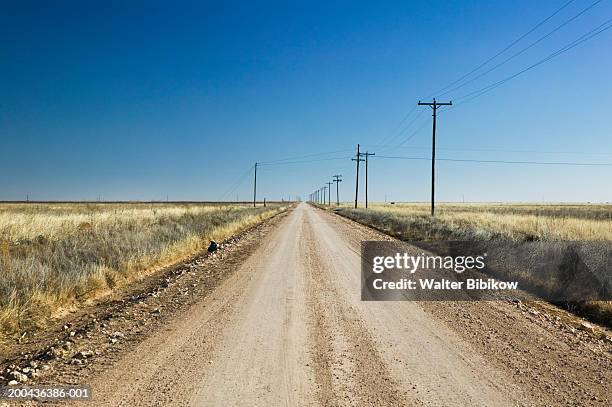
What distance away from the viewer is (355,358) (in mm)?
5035

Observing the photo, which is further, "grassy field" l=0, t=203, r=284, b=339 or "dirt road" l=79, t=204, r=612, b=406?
"grassy field" l=0, t=203, r=284, b=339

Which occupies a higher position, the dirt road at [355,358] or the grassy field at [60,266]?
the grassy field at [60,266]

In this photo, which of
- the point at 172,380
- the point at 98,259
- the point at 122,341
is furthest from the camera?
the point at 98,259

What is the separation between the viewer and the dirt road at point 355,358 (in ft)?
13.4

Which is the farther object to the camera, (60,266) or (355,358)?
(60,266)

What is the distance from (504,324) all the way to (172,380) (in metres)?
4.95

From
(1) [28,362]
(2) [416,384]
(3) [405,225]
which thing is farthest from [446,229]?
(1) [28,362]

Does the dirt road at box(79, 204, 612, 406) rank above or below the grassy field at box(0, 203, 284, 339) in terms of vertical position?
below

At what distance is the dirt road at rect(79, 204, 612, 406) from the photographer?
161 inches

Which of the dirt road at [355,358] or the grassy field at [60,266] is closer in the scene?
the dirt road at [355,358]

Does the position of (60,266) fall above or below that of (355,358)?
above

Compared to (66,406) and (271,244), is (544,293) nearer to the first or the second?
(66,406)

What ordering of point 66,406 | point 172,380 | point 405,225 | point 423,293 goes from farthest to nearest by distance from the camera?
point 405,225
point 423,293
point 172,380
point 66,406

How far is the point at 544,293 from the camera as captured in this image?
9.12 m
